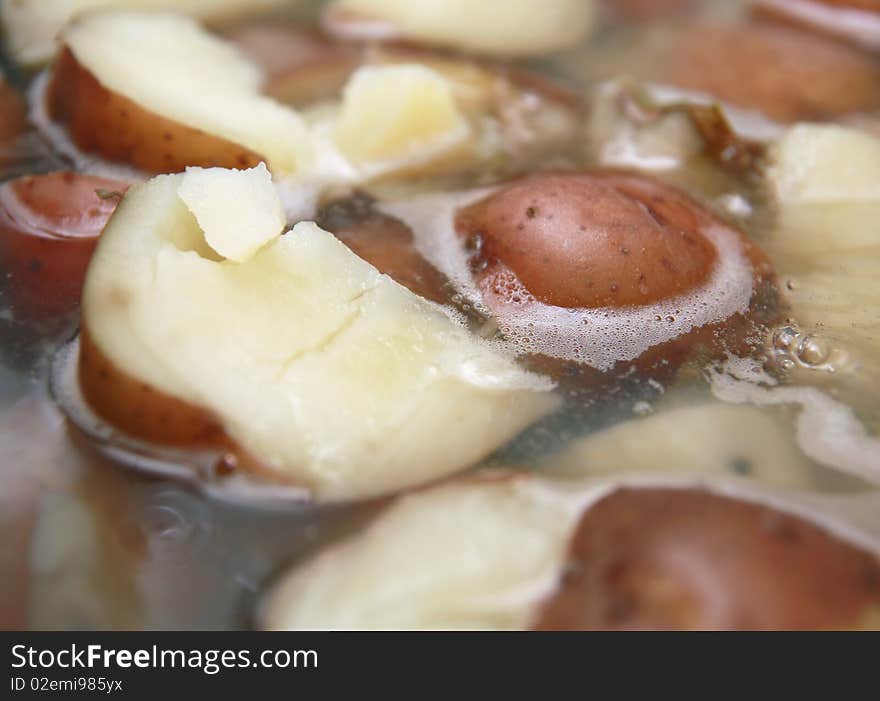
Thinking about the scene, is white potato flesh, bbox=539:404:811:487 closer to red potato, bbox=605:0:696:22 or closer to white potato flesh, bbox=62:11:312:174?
white potato flesh, bbox=62:11:312:174

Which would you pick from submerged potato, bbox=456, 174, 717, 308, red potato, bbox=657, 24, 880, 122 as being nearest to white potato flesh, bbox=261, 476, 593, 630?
submerged potato, bbox=456, 174, 717, 308

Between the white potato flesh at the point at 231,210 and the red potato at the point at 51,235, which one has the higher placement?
the white potato flesh at the point at 231,210

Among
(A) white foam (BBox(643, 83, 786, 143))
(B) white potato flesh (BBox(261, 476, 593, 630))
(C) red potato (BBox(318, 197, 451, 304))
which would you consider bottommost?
(B) white potato flesh (BBox(261, 476, 593, 630))

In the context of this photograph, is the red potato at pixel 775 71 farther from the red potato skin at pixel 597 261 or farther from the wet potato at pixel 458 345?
the red potato skin at pixel 597 261

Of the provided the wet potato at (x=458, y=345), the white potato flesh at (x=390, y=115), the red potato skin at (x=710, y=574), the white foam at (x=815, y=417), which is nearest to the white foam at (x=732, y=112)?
the wet potato at (x=458, y=345)
